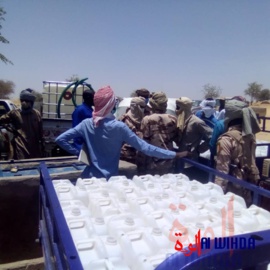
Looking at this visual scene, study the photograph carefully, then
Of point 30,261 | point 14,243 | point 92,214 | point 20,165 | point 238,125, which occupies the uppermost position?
point 238,125

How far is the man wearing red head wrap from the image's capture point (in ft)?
8.65

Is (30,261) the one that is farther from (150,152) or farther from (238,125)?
(238,125)

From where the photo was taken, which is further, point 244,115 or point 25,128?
point 25,128

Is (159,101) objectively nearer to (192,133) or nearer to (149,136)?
(149,136)

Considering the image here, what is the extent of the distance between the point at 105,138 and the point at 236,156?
4.06 ft

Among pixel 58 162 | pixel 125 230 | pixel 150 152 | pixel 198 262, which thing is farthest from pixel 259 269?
pixel 58 162

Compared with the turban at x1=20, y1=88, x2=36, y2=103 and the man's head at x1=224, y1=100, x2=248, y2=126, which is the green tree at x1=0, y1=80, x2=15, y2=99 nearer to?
the turban at x1=20, y1=88, x2=36, y2=103

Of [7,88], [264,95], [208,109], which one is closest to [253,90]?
[264,95]

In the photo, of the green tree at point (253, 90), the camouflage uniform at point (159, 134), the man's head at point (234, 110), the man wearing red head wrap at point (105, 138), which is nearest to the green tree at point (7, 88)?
the green tree at point (253, 90)

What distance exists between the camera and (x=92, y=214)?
182 cm

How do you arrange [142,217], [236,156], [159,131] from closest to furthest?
[142,217] < [236,156] < [159,131]

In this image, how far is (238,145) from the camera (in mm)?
2734

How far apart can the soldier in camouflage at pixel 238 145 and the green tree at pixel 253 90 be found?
55.6 meters

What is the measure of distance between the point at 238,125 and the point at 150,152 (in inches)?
36.0
